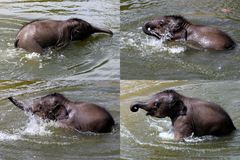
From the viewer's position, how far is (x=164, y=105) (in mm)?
8266

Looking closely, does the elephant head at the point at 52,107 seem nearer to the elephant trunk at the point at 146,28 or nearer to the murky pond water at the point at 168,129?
the murky pond water at the point at 168,129

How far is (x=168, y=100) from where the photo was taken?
8234 millimetres

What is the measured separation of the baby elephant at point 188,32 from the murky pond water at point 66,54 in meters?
0.79

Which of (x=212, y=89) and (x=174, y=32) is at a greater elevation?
Answer: (x=174, y=32)

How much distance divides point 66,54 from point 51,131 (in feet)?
5.65

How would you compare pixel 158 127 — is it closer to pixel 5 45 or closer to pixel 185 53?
pixel 185 53

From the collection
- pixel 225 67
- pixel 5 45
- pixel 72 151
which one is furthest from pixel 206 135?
pixel 5 45

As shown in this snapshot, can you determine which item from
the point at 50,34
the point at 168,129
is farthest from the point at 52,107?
the point at 168,129

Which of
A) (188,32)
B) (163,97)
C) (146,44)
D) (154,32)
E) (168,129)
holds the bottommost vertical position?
(168,129)

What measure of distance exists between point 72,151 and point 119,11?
4946 mm

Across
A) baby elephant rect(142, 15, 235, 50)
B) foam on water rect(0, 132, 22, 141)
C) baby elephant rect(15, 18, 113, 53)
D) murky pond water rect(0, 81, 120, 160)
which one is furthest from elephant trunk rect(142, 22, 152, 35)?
foam on water rect(0, 132, 22, 141)

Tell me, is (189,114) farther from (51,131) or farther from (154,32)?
(154,32)

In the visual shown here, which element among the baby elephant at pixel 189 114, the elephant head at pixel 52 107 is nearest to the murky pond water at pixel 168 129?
the baby elephant at pixel 189 114

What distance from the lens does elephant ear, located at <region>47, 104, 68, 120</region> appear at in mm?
8445
